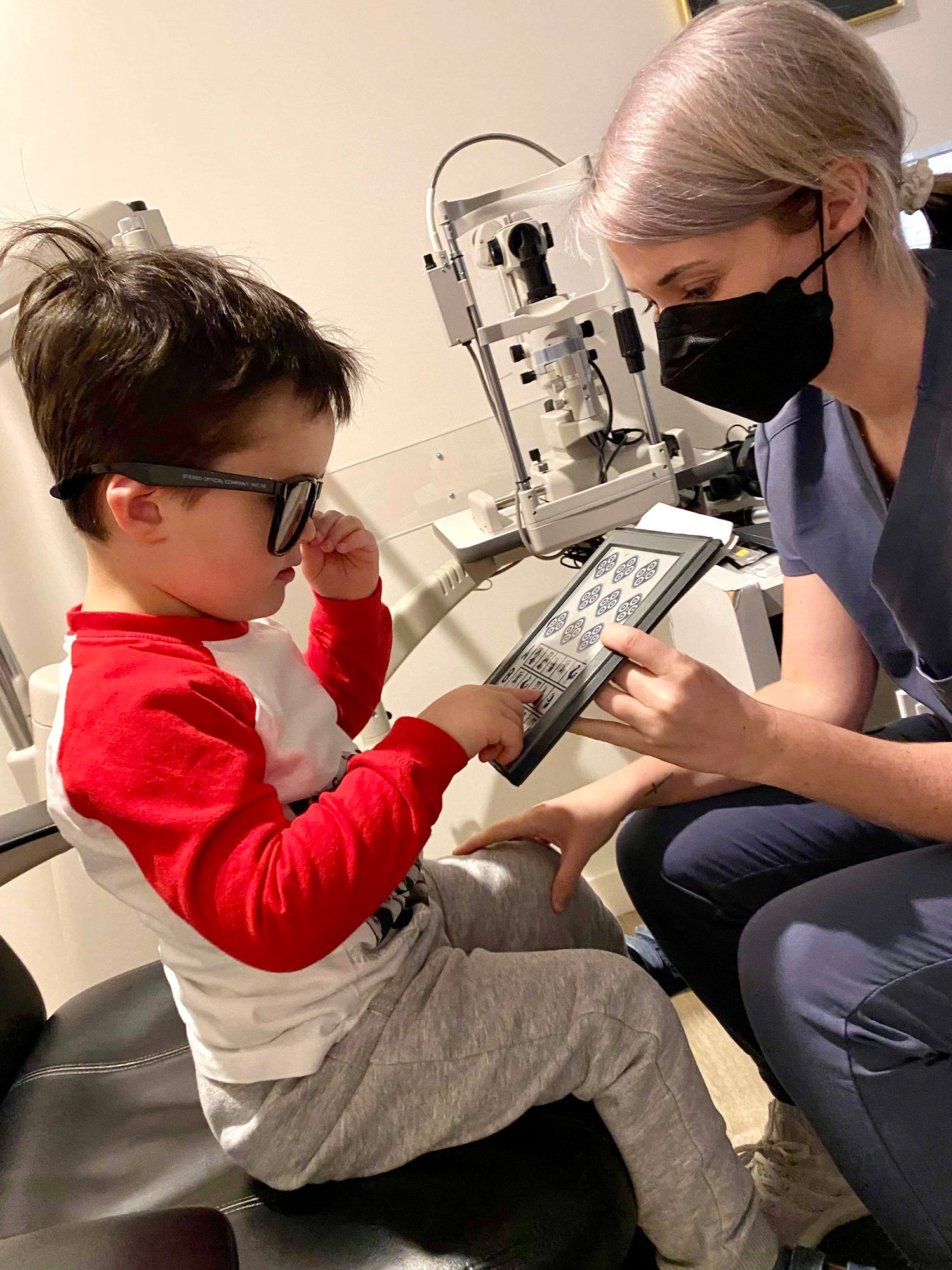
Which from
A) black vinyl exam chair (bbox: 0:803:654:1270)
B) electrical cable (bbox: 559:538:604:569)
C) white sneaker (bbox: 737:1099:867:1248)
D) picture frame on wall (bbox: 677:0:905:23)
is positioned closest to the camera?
black vinyl exam chair (bbox: 0:803:654:1270)

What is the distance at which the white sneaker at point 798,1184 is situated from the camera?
1125mm

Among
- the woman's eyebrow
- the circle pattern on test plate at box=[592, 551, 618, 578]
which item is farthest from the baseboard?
the woman's eyebrow

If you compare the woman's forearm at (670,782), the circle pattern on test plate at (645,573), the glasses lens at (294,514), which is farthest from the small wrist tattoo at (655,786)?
the glasses lens at (294,514)

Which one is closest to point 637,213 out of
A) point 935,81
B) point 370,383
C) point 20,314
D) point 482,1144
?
point 20,314

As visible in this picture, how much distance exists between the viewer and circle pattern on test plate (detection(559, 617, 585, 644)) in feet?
3.27

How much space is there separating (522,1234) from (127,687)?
0.54 meters

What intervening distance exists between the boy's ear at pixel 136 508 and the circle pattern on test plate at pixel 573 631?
42 cm

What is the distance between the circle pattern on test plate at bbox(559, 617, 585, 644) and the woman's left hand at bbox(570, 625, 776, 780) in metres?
0.08

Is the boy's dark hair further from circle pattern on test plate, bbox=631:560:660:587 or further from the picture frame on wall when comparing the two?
the picture frame on wall

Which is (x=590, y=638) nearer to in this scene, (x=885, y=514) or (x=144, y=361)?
(x=885, y=514)

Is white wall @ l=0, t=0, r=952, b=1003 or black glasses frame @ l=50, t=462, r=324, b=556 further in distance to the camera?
white wall @ l=0, t=0, r=952, b=1003

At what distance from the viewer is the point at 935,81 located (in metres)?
2.02

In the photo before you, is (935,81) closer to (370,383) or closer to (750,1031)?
(370,383)

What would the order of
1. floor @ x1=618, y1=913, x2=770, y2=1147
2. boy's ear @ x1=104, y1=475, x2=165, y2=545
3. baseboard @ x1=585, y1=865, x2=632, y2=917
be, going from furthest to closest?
1. baseboard @ x1=585, y1=865, x2=632, y2=917
2. floor @ x1=618, y1=913, x2=770, y2=1147
3. boy's ear @ x1=104, y1=475, x2=165, y2=545
